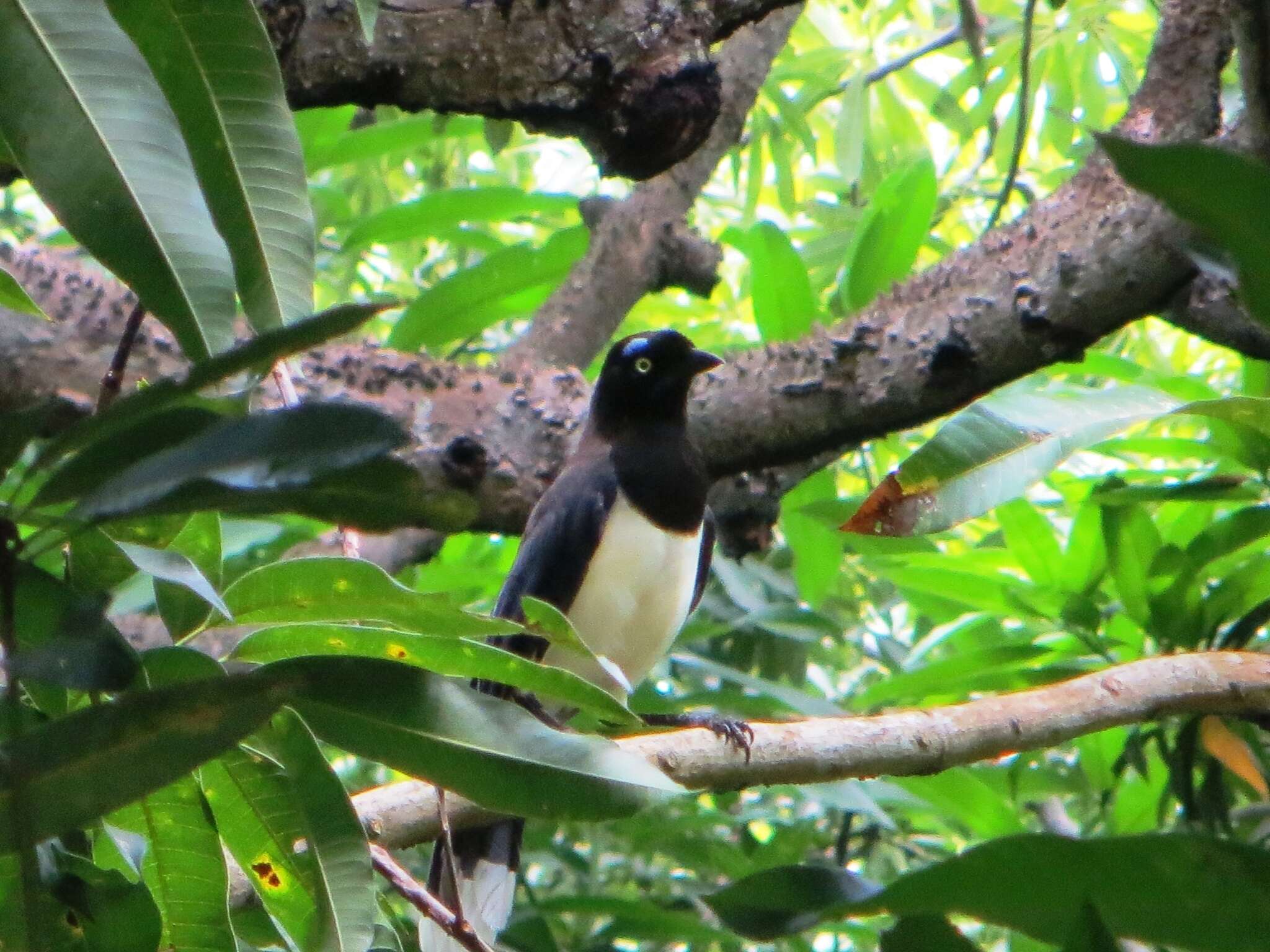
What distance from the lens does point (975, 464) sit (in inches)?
58.7

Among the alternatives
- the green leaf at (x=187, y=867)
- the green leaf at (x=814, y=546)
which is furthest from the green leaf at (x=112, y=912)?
the green leaf at (x=814, y=546)

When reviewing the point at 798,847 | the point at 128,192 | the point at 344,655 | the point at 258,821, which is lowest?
the point at 798,847

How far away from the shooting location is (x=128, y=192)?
1008mm

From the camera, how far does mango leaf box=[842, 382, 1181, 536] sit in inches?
57.8

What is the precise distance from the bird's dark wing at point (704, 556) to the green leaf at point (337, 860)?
1.86 meters

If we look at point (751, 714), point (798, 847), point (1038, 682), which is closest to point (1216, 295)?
point (1038, 682)

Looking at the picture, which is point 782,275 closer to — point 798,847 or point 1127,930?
point 798,847

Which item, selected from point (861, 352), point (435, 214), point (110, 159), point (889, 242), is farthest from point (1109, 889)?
point (435, 214)

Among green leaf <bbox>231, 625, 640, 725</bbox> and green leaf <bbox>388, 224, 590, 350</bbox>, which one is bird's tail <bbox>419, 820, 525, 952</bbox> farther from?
green leaf <bbox>231, 625, 640, 725</bbox>

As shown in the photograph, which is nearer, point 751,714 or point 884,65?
point 751,714

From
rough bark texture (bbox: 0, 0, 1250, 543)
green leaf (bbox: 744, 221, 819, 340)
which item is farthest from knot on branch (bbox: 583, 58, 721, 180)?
green leaf (bbox: 744, 221, 819, 340)

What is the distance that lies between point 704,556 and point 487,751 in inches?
81.7

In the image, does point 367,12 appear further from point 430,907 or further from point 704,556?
point 704,556

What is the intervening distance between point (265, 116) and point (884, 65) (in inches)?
138
